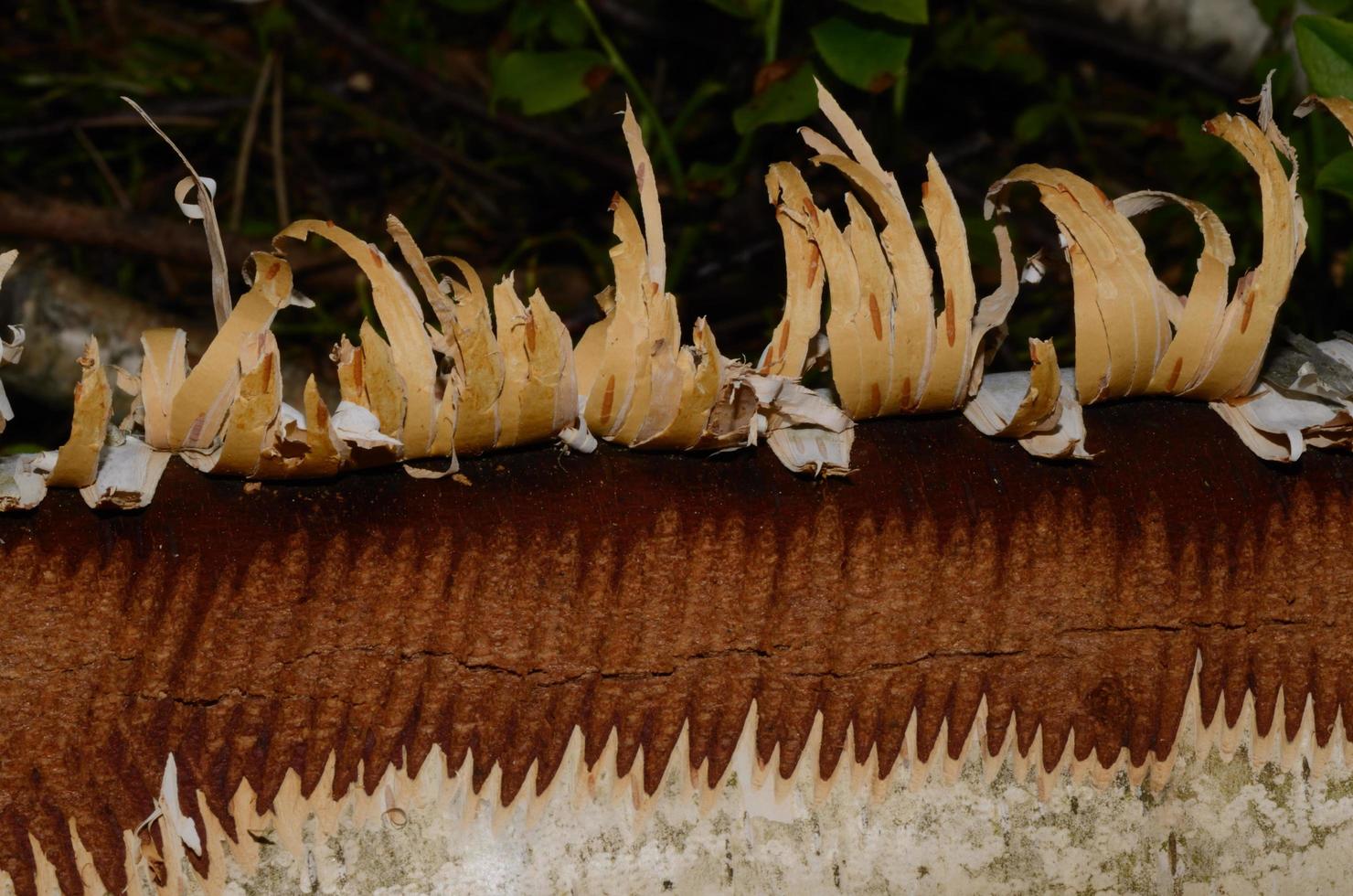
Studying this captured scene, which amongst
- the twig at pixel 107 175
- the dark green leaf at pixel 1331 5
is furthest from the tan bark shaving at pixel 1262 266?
the twig at pixel 107 175

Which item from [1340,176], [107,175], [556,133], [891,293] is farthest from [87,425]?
[107,175]

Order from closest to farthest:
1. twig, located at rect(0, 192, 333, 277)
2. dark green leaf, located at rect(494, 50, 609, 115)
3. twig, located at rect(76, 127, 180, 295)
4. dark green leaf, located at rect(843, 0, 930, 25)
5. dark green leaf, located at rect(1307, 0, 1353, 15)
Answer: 1. dark green leaf, located at rect(843, 0, 930, 25)
2. dark green leaf, located at rect(1307, 0, 1353, 15)
3. dark green leaf, located at rect(494, 50, 609, 115)
4. twig, located at rect(0, 192, 333, 277)
5. twig, located at rect(76, 127, 180, 295)

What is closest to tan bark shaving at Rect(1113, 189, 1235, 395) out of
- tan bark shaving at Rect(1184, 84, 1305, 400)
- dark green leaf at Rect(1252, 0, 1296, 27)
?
tan bark shaving at Rect(1184, 84, 1305, 400)

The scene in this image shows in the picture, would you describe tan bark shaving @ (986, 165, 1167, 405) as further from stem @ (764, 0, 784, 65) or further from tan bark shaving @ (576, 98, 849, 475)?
stem @ (764, 0, 784, 65)

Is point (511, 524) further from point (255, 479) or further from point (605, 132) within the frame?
point (605, 132)

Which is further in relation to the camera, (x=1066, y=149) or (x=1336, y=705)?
(x=1066, y=149)

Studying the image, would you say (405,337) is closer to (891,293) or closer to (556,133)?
(891,293)

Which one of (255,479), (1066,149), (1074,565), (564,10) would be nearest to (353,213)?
(564,10)
